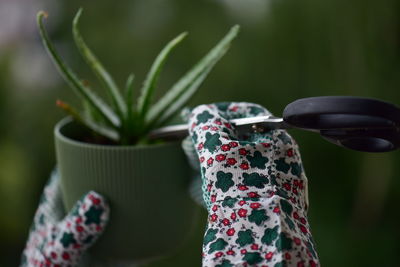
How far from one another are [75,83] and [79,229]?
131 millimetres

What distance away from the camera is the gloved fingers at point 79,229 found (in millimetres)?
425

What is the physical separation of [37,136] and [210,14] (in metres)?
0.51

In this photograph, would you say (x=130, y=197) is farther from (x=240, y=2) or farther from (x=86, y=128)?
(x=240, y=2)

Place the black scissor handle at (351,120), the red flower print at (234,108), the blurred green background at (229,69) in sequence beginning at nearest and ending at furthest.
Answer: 1. the black scissor handle at (351,120)
2. the red flower print at (234,108)
3. the blurred green background at (229,69)

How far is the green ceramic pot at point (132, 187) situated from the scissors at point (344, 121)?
9 centimetres

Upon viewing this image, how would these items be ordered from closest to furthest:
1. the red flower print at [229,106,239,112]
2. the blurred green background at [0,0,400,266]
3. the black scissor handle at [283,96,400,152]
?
1. the black scissor handle at [283,96,400,152]
2. the red flower print at [229,106,239,112]
3. the blurred green background at [0,0,400,266]

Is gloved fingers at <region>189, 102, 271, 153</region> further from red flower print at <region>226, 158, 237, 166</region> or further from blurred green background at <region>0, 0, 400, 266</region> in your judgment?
blurred green background at <region>0, 0, 400, 266</region>

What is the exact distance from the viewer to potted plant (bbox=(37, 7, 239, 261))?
424mm

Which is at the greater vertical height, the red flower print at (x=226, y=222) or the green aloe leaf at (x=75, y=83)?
the green aloe leaf at (x=75, y=83)

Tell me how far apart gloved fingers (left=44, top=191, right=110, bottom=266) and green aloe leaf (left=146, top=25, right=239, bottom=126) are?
0.10 m

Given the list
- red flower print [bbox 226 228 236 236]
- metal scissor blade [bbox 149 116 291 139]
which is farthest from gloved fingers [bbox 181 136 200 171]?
red flower print [bbox 226 228 236 236]

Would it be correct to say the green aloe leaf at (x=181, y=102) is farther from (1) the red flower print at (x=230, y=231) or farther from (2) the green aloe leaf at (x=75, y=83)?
(1) the red flower print at (x=230, y=231)

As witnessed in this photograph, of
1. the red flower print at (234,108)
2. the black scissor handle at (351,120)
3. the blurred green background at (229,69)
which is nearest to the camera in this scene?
the black scissor handle at (351,120)

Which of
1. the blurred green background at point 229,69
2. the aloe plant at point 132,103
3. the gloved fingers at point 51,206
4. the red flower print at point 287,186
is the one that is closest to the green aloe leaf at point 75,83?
the aloe plant at point 132,103
